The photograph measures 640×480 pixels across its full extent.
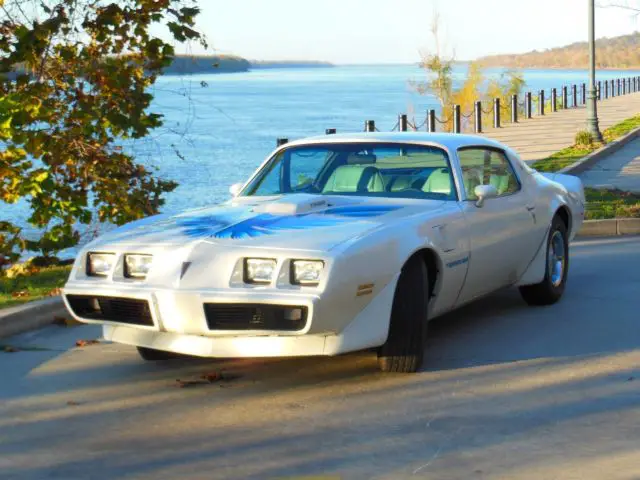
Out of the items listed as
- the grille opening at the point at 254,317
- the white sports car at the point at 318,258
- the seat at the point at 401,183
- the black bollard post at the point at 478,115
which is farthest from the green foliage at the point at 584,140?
the grille opening at the point at 254,317

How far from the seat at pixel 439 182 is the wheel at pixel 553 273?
4.74 feet

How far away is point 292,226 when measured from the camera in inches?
280

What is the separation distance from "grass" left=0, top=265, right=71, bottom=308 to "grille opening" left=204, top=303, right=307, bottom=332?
298 centimetres

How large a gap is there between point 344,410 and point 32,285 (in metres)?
5.04

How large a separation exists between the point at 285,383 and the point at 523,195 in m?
2.79

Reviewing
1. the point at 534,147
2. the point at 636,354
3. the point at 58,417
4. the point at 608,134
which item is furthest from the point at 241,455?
the point at 608,134

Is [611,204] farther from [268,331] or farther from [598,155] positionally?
[268,331]

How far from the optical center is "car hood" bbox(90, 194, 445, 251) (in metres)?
6.90

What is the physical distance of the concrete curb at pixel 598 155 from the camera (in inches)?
825

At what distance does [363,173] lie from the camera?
8320 mm

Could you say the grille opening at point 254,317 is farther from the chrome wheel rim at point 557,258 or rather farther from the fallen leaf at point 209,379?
the chrome wheel rim at point 557,258

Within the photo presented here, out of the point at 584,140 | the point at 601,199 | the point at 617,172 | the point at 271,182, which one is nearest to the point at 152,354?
the point at 271,182

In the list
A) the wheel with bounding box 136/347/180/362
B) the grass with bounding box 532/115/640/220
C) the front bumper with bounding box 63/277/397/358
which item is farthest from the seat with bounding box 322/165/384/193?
the grass with bounding box 532/115/640/220

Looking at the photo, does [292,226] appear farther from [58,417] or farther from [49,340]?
[49,340]
